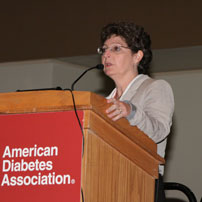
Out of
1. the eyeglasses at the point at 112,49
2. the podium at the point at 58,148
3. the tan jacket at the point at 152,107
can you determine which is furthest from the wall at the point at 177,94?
the podium at the point at 58,148

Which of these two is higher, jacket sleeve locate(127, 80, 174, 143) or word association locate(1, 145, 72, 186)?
jacket sleeve locate(127, 80, 174, 143)

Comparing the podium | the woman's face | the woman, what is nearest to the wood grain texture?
the podium

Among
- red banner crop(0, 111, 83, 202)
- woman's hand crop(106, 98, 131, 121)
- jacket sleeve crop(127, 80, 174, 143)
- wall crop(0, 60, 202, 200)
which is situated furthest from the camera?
wall crop(0, 60, 202, 200)

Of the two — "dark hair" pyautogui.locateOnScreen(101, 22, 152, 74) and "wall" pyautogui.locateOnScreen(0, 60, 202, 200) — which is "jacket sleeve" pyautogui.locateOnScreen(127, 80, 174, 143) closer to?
"dark hair" pyautogui.locateOnScreen(101, 22, 152, 74)

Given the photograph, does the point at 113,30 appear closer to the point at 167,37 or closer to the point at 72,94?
the point at 72,94

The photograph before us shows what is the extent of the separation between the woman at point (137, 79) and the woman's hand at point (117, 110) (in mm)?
209

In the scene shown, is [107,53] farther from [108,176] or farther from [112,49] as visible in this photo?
[108,176]

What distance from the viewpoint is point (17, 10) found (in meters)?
7.12

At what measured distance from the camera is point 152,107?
272 centimetres

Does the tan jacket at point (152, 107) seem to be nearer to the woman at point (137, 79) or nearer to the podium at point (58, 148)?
the woman at point (137, 79)

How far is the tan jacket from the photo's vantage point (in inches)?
96.7

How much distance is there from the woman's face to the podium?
0.99m

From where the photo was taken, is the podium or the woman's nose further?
the woman's nose

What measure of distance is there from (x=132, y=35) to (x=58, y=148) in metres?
1.37
